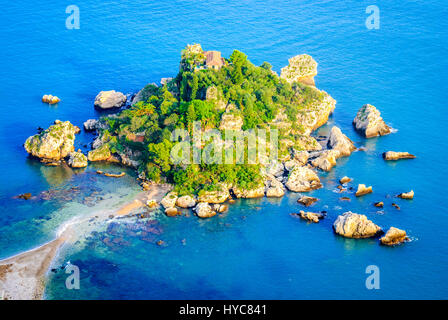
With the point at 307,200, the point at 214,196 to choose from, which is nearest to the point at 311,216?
the point at 307,200

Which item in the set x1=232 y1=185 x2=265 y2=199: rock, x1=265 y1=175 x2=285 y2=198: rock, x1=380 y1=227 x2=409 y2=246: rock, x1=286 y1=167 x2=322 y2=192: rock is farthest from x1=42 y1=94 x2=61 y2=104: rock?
x1=380 y1=227 x2=409 y2=246: rock

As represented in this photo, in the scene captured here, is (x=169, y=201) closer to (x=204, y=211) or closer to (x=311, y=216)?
(x=204, y=211)

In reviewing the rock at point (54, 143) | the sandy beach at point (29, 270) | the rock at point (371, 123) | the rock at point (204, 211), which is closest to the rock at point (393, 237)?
the rock at point (204, 211)

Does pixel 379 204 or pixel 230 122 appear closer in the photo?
pixel 379 204

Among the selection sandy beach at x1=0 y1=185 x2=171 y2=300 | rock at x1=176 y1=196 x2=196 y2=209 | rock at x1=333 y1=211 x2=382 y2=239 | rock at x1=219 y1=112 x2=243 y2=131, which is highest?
rock at x1=219 y1=112 x2=243 y2=131

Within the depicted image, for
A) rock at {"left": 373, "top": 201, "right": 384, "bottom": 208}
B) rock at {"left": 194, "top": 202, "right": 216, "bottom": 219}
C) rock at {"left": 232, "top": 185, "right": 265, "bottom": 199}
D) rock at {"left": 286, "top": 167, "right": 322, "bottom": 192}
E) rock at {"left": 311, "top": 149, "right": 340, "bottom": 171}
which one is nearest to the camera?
rock at {"left": 194, "top": 202, "right": 216, "bottom": 219}

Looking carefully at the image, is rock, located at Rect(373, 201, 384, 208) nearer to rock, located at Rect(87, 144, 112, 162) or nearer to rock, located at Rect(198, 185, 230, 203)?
rock, located at Rect(198, 185, 230, 203)

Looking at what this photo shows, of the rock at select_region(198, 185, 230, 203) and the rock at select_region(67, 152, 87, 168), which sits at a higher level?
the rock at select_region(67, 152, 87, 168)
